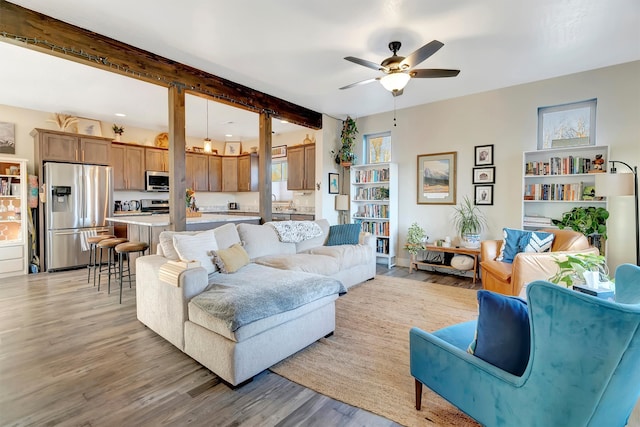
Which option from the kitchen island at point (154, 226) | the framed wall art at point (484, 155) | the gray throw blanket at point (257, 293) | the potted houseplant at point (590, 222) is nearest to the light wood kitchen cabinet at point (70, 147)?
the kitchen island at point (154, 226)

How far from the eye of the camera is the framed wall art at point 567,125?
3.94m

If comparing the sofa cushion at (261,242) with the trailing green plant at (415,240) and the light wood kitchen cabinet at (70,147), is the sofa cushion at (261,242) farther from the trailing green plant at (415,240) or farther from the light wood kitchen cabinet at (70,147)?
the light wood kitchen cabinet at (70,147)

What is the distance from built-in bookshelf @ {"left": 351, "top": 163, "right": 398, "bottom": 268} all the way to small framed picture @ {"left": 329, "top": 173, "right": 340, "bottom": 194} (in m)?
0.36

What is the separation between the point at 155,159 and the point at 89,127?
1.25 meters

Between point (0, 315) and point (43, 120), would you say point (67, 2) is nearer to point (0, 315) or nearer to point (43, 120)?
point (0, 315)

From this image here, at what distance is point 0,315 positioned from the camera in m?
3.11

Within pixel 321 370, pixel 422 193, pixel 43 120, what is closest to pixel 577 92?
pixel 422 193

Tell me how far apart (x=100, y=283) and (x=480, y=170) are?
19.4ft

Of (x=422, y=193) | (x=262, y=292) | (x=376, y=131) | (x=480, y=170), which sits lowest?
(x=262, y=292)

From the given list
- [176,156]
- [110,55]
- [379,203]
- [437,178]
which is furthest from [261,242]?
[437,178]

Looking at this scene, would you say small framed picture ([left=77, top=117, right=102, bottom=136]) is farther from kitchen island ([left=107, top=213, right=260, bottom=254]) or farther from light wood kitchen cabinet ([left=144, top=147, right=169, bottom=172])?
kitchen island ([left=107, top=213, right=260, bottom=254])

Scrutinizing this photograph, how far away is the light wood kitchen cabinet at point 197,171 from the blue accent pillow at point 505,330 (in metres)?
7.11

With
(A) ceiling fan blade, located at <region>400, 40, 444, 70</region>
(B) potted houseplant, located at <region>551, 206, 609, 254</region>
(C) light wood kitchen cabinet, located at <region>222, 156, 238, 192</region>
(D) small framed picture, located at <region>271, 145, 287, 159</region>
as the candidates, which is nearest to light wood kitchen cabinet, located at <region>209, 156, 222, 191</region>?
(C) light wood kitchen cabinet, located at <region>222, 156, 238, 192</region>

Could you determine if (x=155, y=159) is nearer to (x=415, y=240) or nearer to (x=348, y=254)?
(x=348, y=254)
